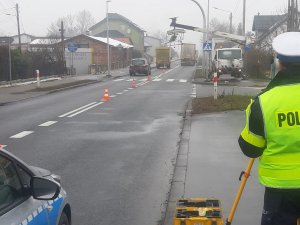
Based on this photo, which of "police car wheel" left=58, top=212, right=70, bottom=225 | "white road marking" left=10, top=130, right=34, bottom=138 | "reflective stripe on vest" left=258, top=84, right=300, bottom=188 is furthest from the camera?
"white road marking" left=10, top=130, right=34, bottom=138

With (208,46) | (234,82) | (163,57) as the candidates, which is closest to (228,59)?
(234,82)

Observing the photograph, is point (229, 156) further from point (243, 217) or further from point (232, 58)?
point (232, 58)

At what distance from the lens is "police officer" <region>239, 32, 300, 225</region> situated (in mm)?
3029

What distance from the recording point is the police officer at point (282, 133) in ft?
9.94

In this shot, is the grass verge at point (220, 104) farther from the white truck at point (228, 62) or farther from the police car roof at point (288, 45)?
the white truck at point (228, 62)

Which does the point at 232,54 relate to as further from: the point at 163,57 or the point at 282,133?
the point at 163,57

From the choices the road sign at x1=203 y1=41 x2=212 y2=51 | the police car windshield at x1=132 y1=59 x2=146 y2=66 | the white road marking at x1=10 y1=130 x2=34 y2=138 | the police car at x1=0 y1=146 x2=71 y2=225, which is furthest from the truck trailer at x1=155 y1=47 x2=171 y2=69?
the police car at x1=0 y1=146 x2=71 y2=225

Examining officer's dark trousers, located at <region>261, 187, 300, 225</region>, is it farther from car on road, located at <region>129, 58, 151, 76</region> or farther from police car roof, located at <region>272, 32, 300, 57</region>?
car on road, located at <region>129, 58, 151, 76</region>

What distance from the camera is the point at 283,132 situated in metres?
3.04

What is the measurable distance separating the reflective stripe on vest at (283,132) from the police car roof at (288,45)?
0.63 ft

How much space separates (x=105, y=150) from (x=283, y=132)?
7545mm

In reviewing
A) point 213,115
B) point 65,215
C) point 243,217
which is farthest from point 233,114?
point 65,215

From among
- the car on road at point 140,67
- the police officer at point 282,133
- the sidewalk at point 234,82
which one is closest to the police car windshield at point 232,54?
the sidewalk at point 234,82

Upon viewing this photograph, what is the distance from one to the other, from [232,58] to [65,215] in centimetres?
3432
